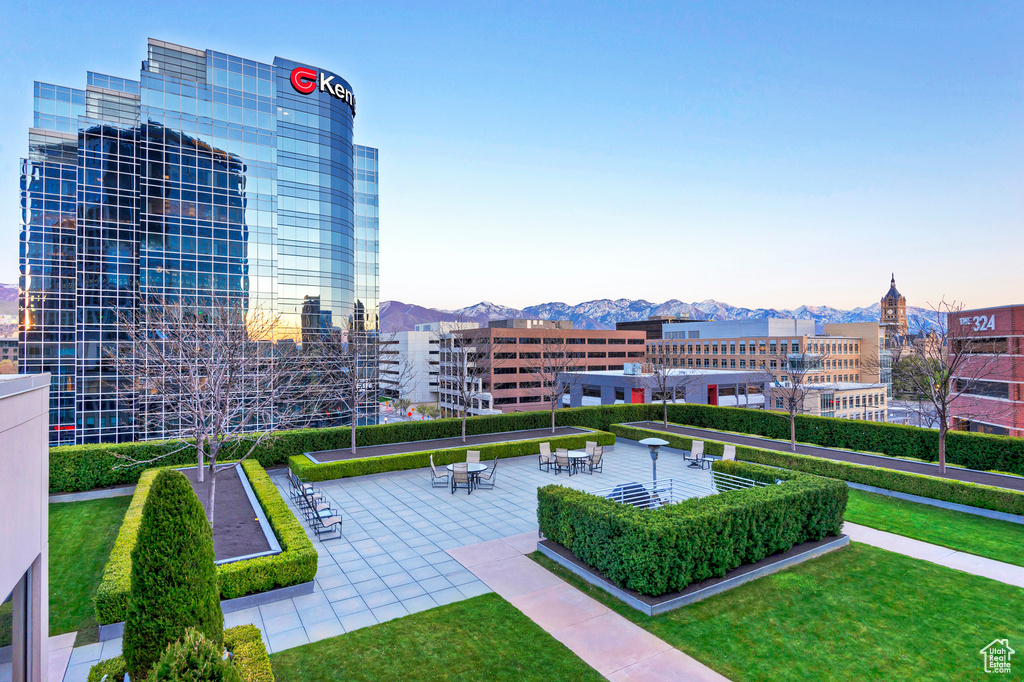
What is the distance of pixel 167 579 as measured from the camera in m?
5.17

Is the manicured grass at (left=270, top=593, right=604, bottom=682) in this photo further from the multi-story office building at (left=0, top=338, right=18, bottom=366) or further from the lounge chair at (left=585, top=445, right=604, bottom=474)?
the multi-story office building at (left=0, top=338, right=18, bottom=366)

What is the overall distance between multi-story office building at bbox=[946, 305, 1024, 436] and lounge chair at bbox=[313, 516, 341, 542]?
43.1m

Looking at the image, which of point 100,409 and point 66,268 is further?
point 66,268

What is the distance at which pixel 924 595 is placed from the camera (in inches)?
357

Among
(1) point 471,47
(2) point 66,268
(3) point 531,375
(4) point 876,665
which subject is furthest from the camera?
(3) point 531,375

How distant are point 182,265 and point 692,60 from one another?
40.2 metres

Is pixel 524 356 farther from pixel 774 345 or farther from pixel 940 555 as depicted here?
pixel 940 555

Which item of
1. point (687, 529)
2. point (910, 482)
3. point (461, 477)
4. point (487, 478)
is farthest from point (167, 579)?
point (910, 482)

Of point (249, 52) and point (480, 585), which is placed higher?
point (249, 52)

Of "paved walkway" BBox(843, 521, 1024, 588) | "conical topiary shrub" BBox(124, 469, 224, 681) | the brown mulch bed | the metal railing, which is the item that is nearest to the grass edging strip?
the metal railing

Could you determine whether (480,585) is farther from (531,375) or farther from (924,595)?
(531,375)

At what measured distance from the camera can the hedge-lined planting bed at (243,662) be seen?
6098 mm

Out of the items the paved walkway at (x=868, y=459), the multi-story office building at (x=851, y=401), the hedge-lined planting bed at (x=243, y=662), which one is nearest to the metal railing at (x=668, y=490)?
the paved walkway at (x=868, y=459)

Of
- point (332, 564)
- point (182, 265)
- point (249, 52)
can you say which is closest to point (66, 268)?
point (182, 265)
